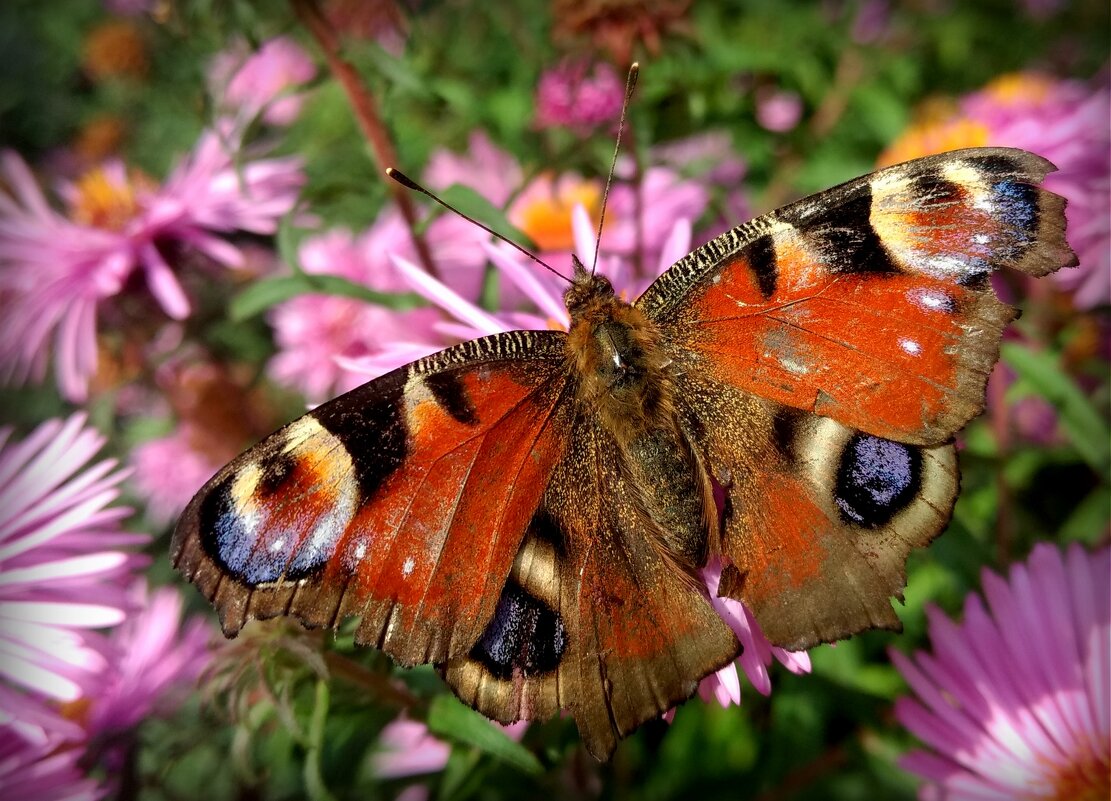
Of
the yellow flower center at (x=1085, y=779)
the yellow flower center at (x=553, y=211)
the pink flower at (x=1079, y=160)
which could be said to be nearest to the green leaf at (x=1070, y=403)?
the pink flower at (x=1079, y=160)

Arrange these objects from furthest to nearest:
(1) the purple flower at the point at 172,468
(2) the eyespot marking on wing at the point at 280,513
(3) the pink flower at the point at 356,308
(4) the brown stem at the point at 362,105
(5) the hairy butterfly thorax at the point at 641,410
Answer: (1) the purple flower at the point at 172,468 < (3) the pink flower at the point at 356,308 < (4) the brown stem at the point at 362,105 < (5) the hairy butterfly thorax at the point at 641,410 < (2) the eyespot marking on wing at the point at 280,513

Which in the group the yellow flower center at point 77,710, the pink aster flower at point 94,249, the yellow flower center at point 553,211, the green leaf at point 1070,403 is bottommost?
the green leaf at point 1070,403

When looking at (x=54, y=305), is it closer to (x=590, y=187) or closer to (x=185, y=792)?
(x=185, y=792)

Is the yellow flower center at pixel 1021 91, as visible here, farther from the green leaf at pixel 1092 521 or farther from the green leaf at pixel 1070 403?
the green leaf at pixel 1092 521

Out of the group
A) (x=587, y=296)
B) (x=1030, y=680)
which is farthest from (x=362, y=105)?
(x=1030, y=680)

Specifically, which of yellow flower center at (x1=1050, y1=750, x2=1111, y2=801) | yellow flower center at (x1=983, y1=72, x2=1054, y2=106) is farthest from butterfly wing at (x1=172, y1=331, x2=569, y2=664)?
yellow flower center at (x1=983, y1=72, x2=1054, y2=106)

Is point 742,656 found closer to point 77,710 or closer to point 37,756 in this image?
point 37,756

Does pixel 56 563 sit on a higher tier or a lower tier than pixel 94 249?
lower
